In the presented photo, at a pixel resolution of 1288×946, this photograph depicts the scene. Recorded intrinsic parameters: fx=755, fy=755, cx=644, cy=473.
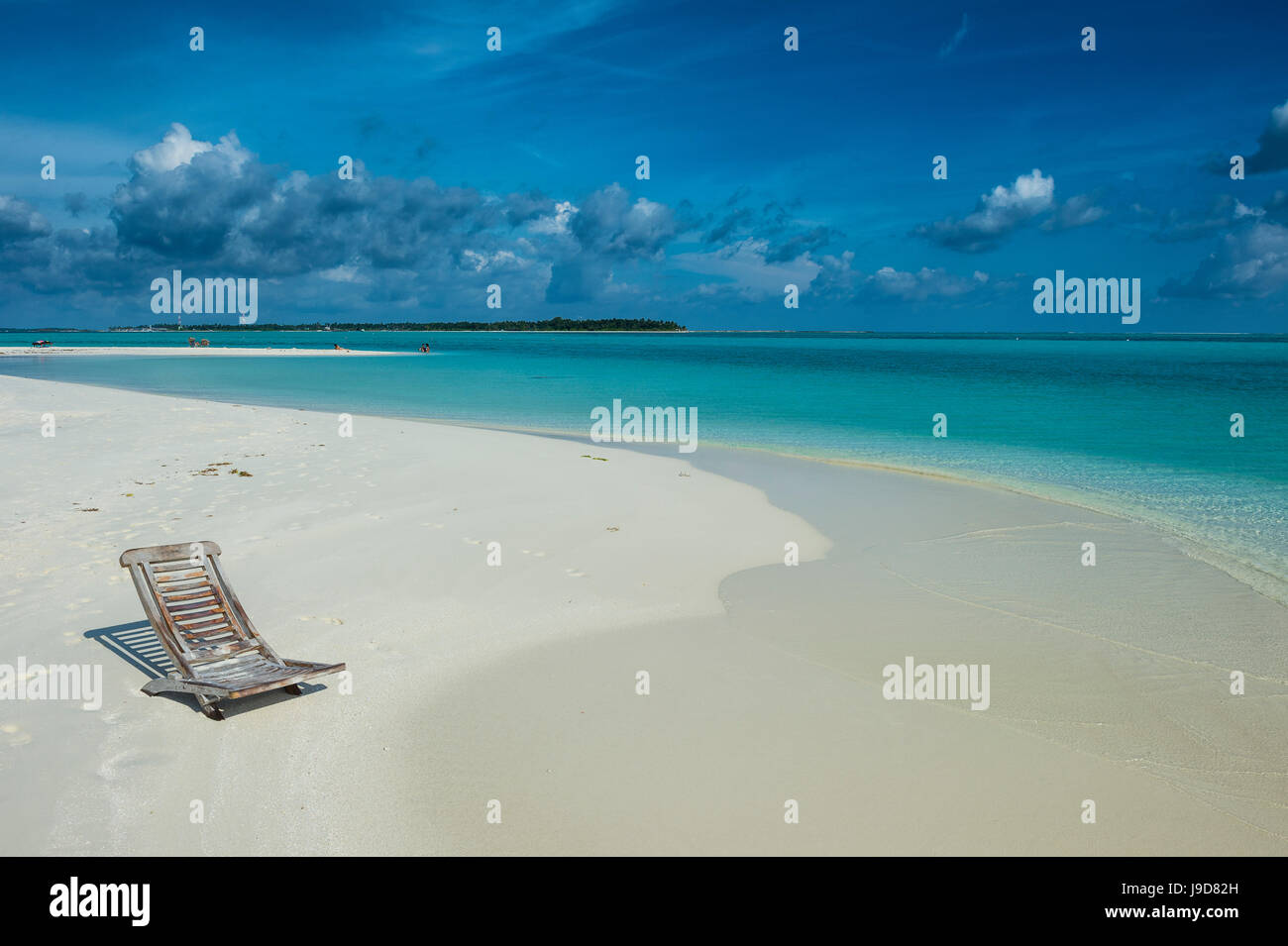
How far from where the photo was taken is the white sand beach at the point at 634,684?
16.7 feet

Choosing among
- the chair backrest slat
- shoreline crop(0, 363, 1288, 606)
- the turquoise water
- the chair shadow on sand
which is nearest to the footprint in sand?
the chair shadow on sand

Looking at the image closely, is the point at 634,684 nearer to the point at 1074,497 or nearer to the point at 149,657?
the point at 149,657

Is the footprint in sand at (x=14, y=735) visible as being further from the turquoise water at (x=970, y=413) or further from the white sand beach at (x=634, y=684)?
the turquoise water at (x=970, y=413)

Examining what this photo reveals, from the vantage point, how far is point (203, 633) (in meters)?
7.09

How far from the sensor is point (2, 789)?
16.9 ft

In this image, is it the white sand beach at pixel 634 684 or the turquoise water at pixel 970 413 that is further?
the turquoise water at pixel 970 413

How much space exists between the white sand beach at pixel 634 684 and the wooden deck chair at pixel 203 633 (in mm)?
292

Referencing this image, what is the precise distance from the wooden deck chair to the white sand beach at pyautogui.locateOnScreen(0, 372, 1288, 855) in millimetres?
292

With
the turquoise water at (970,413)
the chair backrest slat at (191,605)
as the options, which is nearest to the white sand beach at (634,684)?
the chair backrest slat at (191,605)

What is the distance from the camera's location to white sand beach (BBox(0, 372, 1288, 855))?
5078 mm

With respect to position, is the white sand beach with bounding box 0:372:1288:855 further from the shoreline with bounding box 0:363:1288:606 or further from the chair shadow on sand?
the shoreline with bounding box 0:363:1288:606

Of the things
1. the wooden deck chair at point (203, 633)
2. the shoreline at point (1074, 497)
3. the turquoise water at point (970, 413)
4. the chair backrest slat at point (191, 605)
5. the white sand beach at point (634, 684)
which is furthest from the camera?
the turquoise water at point (970, 413)
